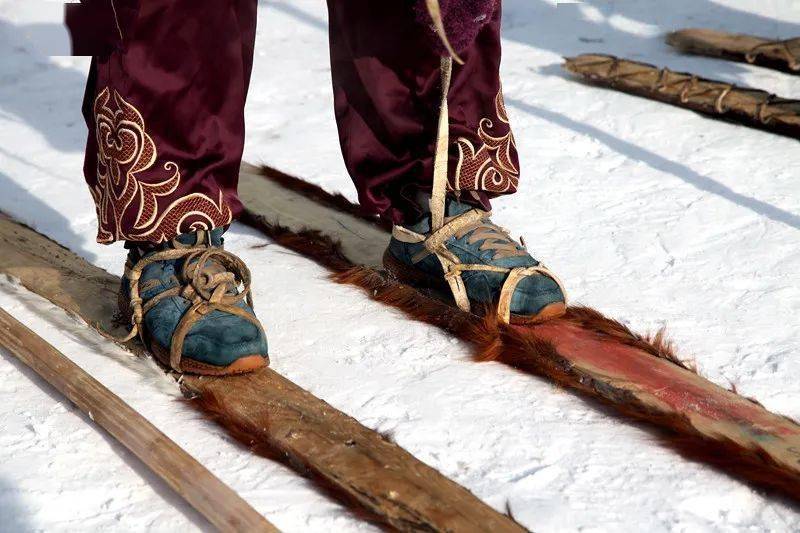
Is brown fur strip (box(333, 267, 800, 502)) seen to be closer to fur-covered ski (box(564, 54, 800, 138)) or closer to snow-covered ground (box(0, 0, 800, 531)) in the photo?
snow-covered ground (box(0, 0, 800, 531))

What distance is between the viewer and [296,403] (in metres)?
1.54

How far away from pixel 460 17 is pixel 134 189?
0.61 meters

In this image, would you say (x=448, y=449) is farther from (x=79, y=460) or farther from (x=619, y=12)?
(x=619, y=12)

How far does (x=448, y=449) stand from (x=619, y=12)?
3386mm

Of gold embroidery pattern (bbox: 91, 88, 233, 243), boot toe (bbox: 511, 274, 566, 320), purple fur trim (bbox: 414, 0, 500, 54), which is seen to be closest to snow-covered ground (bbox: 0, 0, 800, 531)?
boot toe (bbox: 511, 274, 566, 320)

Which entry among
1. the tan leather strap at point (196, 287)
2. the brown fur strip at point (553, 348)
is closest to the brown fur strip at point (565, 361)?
the brown fur strip at point (553, 348)

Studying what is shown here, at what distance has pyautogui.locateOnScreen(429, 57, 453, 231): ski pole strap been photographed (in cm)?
178

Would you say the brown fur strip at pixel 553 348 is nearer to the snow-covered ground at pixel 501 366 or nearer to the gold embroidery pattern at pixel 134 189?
the snow-covered ground at pixel 501 366

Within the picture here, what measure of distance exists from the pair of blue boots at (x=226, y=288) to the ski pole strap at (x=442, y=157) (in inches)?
1.5

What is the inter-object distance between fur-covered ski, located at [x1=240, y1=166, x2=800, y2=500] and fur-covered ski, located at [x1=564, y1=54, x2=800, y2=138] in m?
1.34

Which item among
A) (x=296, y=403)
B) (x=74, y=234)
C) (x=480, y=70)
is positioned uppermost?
(x=480, y=70)

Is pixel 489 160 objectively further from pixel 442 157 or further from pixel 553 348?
pixel 553 348

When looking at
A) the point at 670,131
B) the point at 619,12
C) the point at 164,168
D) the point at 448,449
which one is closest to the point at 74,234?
the point at 164,168

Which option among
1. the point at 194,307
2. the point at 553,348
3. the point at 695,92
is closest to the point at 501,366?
the point at 553,348
